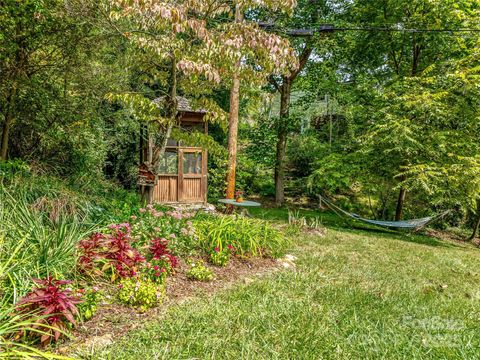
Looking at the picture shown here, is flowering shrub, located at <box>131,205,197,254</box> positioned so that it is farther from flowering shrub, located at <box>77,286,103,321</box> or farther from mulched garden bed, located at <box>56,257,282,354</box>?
flowering shrub, located at <box>77,286,103,321</box>

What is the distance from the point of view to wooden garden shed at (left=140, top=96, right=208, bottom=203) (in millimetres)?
9705

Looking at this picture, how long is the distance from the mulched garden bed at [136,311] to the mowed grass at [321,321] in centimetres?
11

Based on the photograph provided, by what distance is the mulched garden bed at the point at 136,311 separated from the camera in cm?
218

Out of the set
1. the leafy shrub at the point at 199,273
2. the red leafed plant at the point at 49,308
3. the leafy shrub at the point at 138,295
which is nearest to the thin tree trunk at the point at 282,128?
the leafy shrub at the point at 199,273

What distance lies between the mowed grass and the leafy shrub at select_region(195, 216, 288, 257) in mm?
Result: 494

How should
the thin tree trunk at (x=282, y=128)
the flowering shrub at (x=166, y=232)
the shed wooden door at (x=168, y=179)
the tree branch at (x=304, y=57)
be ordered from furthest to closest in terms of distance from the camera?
the thin tree trunk at (x=282, y=128)
the tree branch at (x=304, y=57)
the shed wooden door at (x=168, y=179)
the flowering shrub at (x=166, y=232)

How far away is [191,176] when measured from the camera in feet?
33.1

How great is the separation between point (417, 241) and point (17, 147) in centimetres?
936

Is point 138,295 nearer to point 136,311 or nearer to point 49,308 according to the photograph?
point 136,311

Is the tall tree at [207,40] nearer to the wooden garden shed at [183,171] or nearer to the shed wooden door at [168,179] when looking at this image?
the wooden garden shed at [183,171]

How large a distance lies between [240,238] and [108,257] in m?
1.88

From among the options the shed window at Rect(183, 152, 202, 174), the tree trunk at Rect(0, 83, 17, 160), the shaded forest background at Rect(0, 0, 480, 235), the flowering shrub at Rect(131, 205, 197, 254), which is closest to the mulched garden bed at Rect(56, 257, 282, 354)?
the flowering shrub at Rect(131, 205, 197, 254)

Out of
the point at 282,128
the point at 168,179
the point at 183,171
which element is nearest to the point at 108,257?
the point at 168,179

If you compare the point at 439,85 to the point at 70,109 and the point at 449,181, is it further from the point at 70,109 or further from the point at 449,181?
the point at 70,109
